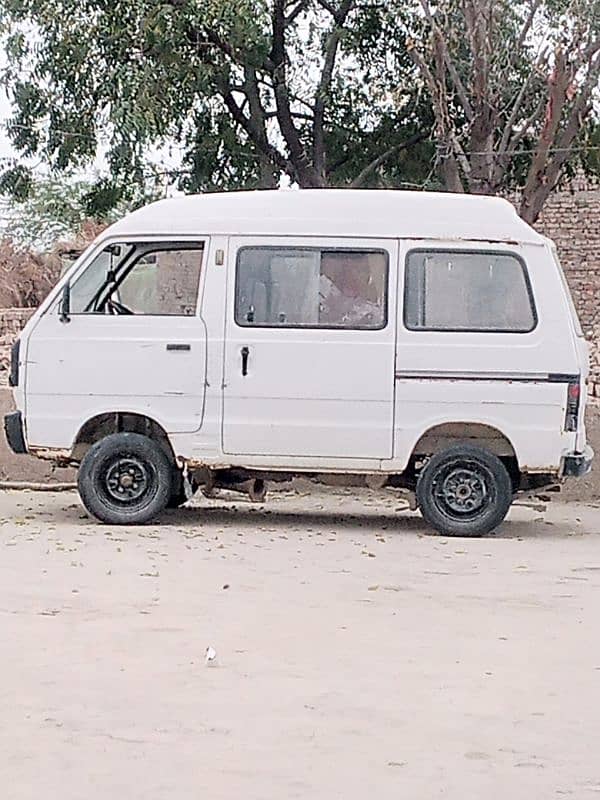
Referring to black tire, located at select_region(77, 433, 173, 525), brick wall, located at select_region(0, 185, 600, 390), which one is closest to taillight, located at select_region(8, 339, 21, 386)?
black tire, located at select_region(77, 433, 173, 525)

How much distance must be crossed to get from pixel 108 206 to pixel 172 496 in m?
7.87

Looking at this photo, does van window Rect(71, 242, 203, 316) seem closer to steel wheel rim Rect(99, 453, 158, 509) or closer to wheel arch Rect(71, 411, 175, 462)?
wheel arch Rect(71, 411, 175, 462)

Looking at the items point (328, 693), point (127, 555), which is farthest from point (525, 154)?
point (328, 693)

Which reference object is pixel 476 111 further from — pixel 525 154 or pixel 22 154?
pixel 22 154

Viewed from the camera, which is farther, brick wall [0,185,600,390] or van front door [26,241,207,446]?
brick wall [0,185,600,390]

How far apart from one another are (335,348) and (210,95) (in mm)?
7255

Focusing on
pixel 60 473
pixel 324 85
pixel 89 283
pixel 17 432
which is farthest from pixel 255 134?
pixel 17 432

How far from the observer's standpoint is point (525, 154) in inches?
683

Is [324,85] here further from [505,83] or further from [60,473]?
[60,473]

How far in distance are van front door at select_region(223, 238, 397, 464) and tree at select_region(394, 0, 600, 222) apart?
221 inches

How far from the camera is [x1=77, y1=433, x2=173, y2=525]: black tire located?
1106 centimetres

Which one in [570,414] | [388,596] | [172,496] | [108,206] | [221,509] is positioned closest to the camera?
[388,596]

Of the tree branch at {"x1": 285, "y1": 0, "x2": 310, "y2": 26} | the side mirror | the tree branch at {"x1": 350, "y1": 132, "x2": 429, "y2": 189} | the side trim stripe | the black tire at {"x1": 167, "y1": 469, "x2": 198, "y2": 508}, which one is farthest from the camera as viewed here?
the tree branch at {"x1": 350, "y1": 132, "x2": 429, "y2": 189}

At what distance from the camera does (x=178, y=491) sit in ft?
37.7
